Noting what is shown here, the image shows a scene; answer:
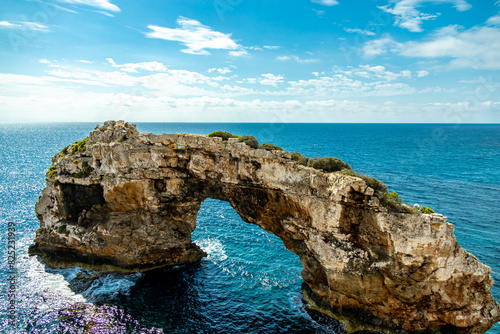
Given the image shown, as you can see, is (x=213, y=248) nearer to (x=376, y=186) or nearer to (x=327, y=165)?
(x=327, y=165)

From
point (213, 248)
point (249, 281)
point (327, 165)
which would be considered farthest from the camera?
point (213, 248)

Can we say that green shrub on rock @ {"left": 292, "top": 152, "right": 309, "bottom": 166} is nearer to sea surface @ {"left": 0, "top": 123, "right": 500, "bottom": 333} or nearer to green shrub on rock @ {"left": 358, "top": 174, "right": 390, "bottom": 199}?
green shrub on rock @ {"left": 358, "top": 174, "right": 390, "bottom": 199}

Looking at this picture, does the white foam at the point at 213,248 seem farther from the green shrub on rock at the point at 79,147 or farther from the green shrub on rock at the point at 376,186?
the green shrub on rock at the point at 376,186

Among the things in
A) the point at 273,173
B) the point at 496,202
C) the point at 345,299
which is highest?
the point at 273,173

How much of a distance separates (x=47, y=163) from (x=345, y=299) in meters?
96.9

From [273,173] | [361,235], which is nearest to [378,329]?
[361,235]

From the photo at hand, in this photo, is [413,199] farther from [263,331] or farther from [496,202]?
[263,331]

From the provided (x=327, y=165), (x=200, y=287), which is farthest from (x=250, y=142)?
(x=200, y=287)

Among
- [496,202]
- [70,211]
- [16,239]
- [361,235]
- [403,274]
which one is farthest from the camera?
[496,202]

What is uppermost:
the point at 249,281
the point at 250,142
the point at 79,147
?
the point at 250,142

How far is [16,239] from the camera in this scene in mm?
43125

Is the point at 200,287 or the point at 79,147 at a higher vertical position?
the point at 79,147

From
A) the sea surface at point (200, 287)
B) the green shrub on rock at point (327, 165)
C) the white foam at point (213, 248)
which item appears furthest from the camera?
the white foam at point (213, 248)

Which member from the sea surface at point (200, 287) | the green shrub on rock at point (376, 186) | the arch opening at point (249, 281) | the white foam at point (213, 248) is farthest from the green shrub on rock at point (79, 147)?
the green shrub on rock at point (376, 186)
